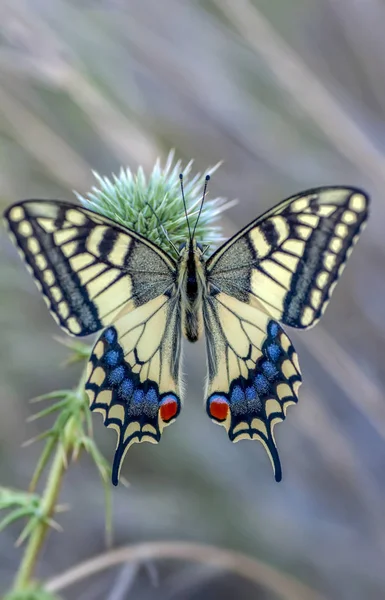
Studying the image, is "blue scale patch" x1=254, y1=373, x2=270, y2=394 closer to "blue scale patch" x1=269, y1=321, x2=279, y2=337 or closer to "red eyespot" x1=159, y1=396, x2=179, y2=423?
"blue scale patch" x1=269, y1=321, x2=279, y2=337

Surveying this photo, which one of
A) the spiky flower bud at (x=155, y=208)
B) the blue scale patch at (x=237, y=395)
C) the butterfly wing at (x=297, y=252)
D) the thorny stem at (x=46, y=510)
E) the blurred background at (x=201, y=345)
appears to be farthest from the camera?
the blurred background at (x=201, y=345)

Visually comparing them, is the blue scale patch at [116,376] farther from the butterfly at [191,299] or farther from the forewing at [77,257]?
the forewing at [77,257]

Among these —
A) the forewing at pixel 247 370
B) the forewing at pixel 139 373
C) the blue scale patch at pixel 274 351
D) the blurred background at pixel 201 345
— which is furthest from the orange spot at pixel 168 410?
the blurred background at pixel 201 345

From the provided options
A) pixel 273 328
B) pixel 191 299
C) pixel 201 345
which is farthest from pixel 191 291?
pixel 201 345

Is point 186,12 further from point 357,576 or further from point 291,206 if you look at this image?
point 357,576

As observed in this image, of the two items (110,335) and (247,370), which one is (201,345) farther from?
(110,335)

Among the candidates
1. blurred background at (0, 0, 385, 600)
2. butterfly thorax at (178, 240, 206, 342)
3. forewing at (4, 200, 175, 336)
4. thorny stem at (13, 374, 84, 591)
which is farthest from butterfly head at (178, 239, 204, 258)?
blurred background at (0, 0, 385, 600)

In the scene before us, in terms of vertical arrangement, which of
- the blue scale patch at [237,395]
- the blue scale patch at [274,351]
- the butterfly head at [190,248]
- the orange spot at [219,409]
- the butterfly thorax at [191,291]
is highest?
the butterfly head at [190,248]
